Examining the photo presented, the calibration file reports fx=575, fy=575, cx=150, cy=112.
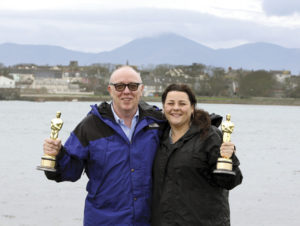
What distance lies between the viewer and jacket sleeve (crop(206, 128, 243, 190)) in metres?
4.40

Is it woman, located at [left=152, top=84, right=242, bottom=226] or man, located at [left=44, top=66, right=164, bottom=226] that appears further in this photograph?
man, located at [left=44, top=66, right=164, bottom=226]

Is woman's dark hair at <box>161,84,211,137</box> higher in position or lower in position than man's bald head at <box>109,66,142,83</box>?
lower

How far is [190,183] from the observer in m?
4.47

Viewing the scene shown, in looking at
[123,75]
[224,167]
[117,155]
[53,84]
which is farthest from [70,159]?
[53,84]

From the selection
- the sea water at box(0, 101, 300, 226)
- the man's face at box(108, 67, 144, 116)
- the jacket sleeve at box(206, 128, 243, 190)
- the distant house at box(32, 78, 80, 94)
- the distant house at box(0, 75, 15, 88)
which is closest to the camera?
the jacket sleeve at box(206, 128, 243, 190)

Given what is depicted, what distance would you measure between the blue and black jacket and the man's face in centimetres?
10

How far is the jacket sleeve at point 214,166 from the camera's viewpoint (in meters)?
4.40

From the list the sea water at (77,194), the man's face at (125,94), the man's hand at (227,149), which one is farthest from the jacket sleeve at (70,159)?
the sea water at (77,194)

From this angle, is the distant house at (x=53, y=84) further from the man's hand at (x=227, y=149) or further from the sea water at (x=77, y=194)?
the man's hand at (x=227, y=149)

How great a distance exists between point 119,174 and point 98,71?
457ft

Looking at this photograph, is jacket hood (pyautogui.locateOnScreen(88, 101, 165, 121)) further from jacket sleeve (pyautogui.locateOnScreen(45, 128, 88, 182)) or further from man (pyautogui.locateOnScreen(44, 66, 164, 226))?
jacket sleeve (pyautogui.locateOnScreen(45, 128, 88, 182))

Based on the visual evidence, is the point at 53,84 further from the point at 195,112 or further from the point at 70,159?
the point at 195,112

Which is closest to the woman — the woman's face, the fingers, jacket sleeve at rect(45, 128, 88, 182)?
the woman's face

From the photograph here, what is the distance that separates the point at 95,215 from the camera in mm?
4688
